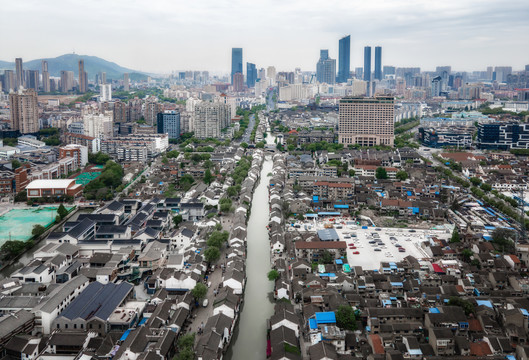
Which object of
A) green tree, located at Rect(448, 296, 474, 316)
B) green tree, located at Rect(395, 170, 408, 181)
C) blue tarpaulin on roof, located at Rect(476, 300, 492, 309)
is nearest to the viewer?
green tree, located at Rect(448, 296, 474, 316)

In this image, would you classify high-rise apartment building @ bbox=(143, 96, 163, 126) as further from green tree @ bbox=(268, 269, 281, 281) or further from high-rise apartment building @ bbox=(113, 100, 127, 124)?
green tree @ bbox=(268, 269, 281, 281)

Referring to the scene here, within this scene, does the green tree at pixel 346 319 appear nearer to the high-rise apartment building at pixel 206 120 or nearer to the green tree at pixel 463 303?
the green tree at pixel 463 303

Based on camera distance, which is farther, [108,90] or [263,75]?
[263,75]

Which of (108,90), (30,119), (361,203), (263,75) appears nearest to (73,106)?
(108,90)

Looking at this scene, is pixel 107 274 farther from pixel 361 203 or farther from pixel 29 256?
pixel 361 203

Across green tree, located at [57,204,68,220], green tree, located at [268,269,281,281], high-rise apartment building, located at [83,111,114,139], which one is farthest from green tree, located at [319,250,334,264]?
high-rise apartment building, located at [83,111,114,139]

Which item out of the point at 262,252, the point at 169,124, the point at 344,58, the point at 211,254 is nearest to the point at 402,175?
the point at 262,252
